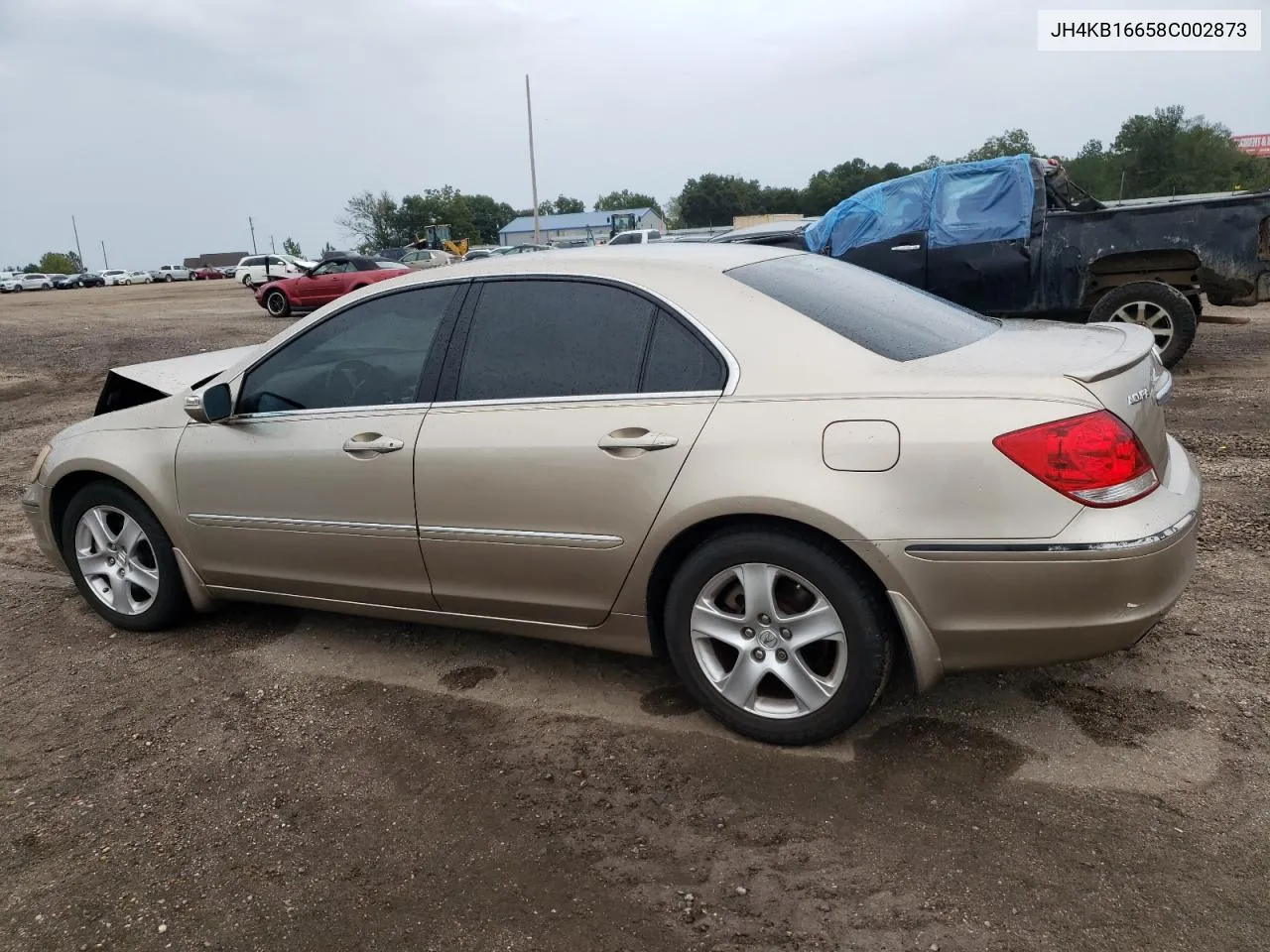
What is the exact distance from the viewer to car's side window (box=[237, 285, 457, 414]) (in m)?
3.54

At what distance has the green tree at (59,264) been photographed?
111 meters

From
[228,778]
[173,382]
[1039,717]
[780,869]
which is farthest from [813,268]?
[173,382]

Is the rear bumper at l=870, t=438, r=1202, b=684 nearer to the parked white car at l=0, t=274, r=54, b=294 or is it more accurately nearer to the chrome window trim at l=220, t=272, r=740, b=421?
the chrome window trim at l=220, t=272, r=740, b=421

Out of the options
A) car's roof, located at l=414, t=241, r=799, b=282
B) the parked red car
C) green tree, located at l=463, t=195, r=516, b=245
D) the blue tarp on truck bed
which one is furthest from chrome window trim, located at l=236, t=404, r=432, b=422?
green tree, located at l=463, t=195, r=516, b=245

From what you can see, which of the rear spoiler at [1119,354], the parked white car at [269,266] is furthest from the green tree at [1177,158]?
the rear spoiler at [1119,354]

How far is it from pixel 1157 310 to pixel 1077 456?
22.8 ft

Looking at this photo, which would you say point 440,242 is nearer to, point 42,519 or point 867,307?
point 42,519

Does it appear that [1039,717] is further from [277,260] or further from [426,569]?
[277,260]

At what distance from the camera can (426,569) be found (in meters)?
3.46

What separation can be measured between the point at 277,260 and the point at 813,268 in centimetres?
4231

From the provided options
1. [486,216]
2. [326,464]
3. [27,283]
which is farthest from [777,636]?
[486,216]

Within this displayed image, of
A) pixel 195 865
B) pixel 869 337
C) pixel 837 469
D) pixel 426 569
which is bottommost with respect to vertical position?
pixel 195 865

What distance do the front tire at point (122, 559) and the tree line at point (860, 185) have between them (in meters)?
24.2

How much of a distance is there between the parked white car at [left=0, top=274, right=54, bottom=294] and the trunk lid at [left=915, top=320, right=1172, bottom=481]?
70813mm
